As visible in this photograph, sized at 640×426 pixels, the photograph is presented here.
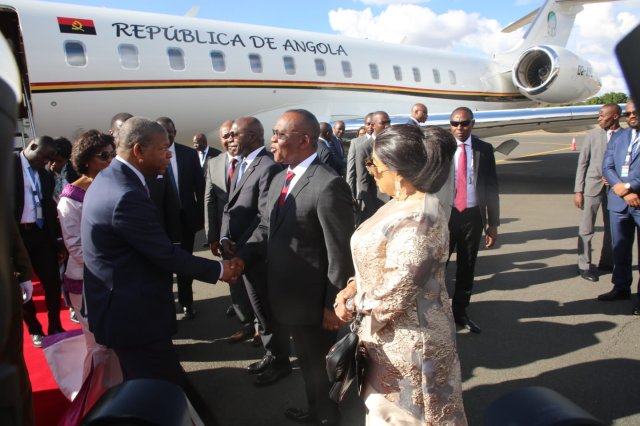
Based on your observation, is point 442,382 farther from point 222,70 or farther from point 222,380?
point 222,70

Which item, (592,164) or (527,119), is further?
(527,119)

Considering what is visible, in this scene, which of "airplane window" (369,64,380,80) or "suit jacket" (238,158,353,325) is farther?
"airplane window" (369,64,380,80)

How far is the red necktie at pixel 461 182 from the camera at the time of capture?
13.7 ft

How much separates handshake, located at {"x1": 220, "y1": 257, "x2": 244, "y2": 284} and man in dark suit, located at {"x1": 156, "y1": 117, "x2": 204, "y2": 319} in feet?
6.16

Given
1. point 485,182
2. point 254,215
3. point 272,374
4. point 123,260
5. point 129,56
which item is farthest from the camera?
point 129,56

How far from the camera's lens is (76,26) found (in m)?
8.00

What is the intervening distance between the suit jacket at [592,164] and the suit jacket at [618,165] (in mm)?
460

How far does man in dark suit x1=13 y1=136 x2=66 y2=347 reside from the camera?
3949 millimetres

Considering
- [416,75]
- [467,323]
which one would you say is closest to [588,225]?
[467,323]

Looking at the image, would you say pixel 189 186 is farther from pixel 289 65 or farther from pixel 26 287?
pixel 289 65

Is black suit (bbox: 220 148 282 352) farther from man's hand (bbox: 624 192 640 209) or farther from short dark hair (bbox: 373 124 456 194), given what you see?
man's hand (bbox: 624 192 640 209)

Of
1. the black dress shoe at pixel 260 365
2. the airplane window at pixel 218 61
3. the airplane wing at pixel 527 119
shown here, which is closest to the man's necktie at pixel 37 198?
the black dress shoe at pixel 260 365

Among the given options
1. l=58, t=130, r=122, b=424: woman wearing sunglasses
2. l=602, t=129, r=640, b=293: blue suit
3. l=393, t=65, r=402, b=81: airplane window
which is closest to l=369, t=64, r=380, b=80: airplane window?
l=393, t=65, r=402, b=81: airplane window

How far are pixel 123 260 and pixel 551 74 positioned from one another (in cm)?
1502
